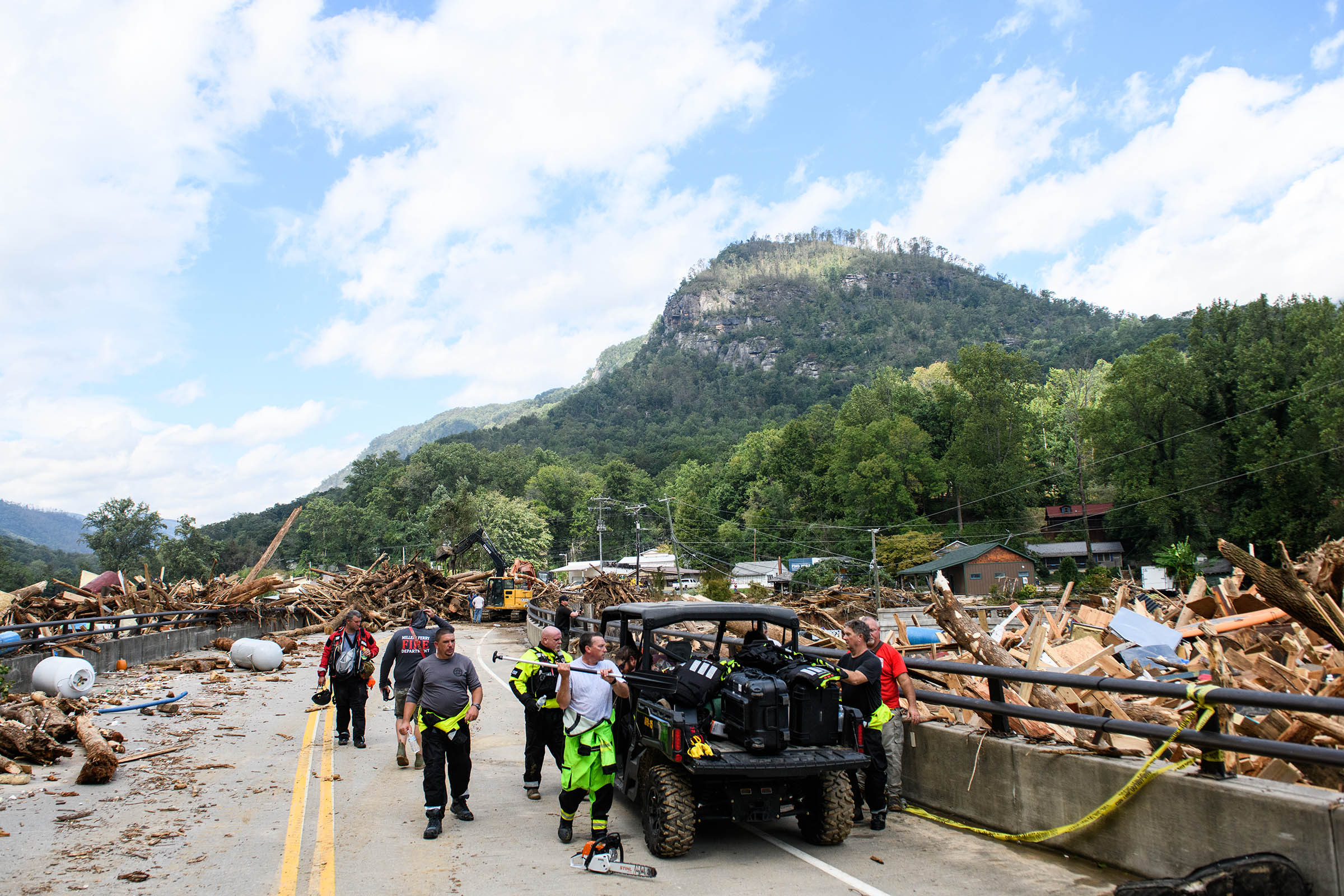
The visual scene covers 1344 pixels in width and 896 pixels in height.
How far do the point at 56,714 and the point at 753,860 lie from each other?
976 centimetres

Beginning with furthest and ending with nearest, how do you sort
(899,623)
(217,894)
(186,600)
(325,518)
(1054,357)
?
(1054,357)
(325,518)
(186,600)
(899,623)
(217,894)

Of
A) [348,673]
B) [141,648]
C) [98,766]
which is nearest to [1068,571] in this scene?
[141,648]

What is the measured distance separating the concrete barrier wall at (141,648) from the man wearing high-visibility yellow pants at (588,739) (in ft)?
39.0

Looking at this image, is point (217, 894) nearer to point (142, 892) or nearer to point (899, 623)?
point (142, 892)

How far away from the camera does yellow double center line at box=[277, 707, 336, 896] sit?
19.9ft

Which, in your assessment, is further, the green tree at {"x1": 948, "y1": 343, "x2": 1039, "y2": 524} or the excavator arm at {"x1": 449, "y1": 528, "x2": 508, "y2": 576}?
the green tree at {"x1": 948, "y1": 343, "x2": 1039, "y2": 524}

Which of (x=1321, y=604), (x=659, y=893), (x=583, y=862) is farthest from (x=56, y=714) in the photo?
(x=1321, y=604)

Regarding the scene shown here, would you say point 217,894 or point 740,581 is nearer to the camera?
point 217,894

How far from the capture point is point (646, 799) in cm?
692

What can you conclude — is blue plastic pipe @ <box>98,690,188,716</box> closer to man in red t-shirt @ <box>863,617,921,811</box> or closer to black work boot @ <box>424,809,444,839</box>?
black work boot @ <box>424,809,444,839</box>

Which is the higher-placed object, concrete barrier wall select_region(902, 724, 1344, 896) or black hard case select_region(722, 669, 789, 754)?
black hard case select_region(722, 669, 789, 754)

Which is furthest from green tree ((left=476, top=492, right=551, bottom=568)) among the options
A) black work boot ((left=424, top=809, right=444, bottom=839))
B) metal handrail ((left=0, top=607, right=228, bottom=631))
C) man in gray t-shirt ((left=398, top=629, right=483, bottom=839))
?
black work boot ((left=424, top=809, right=444, bottom=839))

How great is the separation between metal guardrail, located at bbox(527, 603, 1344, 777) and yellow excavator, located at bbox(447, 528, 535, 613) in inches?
1291

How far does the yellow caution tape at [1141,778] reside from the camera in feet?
18.1
